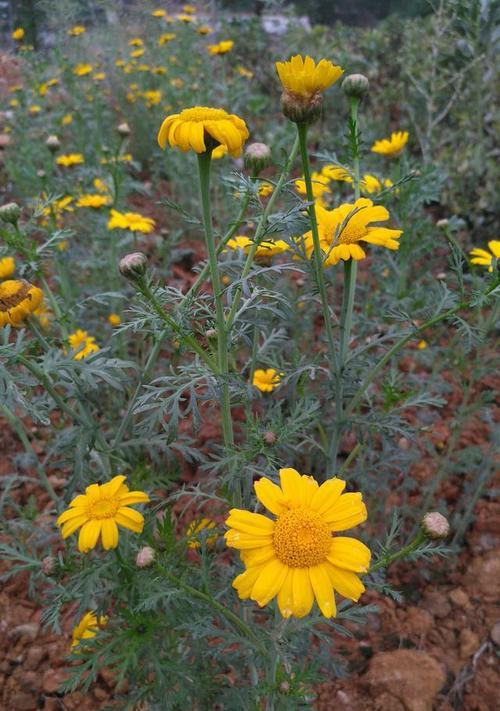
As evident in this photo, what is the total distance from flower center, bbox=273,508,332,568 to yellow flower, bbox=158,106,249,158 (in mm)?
763

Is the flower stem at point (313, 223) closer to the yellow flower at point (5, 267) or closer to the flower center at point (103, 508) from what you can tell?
the flower center at point (103, 508)

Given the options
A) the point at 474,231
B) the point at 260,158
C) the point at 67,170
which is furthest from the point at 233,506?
the point at 67,170


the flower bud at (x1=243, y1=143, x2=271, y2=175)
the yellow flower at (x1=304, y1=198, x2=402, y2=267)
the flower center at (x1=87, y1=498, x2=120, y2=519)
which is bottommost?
the flower center at (x1=87, y1=498, x2=120, y2=519)

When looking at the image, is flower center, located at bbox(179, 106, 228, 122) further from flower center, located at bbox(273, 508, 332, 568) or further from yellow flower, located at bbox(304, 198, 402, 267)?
flower center, located at bbox(273, 508, 332, 568)

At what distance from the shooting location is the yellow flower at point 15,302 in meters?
1.55

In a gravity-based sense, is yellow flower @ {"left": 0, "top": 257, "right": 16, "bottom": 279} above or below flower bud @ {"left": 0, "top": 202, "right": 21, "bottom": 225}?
below

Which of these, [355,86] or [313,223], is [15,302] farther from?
[355,86]

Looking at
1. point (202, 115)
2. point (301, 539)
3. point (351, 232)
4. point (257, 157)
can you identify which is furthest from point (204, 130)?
point (301, 539)

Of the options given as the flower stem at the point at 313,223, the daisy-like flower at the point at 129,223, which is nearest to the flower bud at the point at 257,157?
the flower stem at the point at 313,223

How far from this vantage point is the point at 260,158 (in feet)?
4.99

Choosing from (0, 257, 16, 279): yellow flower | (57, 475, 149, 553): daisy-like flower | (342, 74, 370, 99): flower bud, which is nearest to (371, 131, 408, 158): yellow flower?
(342, 74, 370, 99): flower bud

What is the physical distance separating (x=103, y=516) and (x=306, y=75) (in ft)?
3.55

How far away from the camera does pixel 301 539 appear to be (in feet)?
3.68

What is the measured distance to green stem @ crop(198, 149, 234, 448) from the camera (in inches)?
50.8
